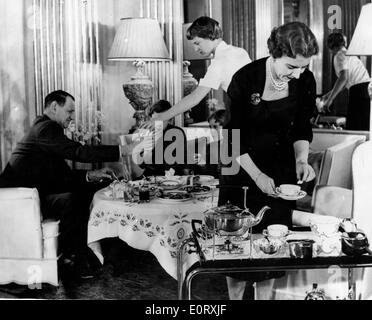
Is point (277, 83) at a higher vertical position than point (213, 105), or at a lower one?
higher

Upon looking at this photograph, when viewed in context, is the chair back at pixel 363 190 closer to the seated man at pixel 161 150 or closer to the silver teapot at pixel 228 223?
the silver teapot at pixel 228 223

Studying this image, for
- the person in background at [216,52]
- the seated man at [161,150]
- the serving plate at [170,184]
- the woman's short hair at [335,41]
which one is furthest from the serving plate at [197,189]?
the woman's short hair at [335,41]

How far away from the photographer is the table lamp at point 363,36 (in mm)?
2186

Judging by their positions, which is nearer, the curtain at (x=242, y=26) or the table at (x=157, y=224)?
the table at (x=157, y=224)

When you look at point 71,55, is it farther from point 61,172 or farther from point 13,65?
point 61,172

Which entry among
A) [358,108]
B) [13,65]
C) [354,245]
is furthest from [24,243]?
[358,108]

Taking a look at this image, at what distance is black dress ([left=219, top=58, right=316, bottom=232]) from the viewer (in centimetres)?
176

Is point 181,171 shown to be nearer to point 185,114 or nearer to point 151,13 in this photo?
point 185,114

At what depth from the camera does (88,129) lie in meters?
2.47

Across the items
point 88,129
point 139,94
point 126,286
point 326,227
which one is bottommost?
point 126,286

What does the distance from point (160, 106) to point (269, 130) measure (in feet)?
2.85

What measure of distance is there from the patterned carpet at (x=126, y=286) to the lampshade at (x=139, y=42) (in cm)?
84

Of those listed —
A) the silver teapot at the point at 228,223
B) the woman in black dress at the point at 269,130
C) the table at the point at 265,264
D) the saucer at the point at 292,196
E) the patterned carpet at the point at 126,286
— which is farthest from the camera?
the patterned carpet at the point at 126,286

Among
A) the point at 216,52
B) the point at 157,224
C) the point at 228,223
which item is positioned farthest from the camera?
the point at 216,52
